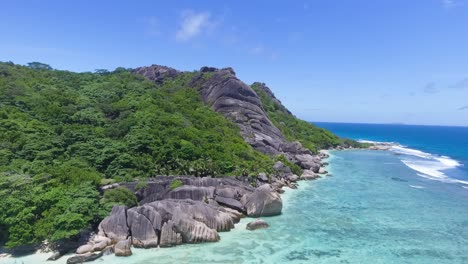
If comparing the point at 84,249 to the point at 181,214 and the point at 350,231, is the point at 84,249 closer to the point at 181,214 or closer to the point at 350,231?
the point at 181,214

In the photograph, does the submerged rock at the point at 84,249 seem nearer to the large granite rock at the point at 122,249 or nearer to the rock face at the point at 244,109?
the large granite rock at the point at 122,249

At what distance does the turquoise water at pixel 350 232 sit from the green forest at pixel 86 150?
137 inches

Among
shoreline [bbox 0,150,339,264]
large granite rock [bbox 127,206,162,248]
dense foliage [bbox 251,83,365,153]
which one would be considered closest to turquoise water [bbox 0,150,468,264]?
shoreline [bbox 0,150,339,264]

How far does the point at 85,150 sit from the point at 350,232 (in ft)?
76.8

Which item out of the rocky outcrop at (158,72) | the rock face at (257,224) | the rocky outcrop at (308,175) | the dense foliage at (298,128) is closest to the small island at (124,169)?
the rocky outcrop at (308,175)

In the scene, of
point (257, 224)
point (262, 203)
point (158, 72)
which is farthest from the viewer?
point (158, 72)

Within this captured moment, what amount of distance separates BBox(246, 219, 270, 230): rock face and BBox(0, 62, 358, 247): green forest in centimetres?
873

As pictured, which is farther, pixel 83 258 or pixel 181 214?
pixel 181 214

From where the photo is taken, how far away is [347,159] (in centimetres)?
6975

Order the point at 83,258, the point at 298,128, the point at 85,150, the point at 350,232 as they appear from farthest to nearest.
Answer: the point at 298,128
the point at 85,150
the point at 350,232
the point at 83,258

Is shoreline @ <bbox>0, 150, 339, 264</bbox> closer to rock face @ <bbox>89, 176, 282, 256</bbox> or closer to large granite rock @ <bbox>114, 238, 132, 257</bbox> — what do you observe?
rock face @ <bbox>89, 176, 282, 256</bbox>

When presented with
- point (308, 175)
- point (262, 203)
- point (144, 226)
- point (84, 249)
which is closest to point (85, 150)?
point (144, 226)

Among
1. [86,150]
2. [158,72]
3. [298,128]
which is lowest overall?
[86,150]

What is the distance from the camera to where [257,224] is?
85.3ft
